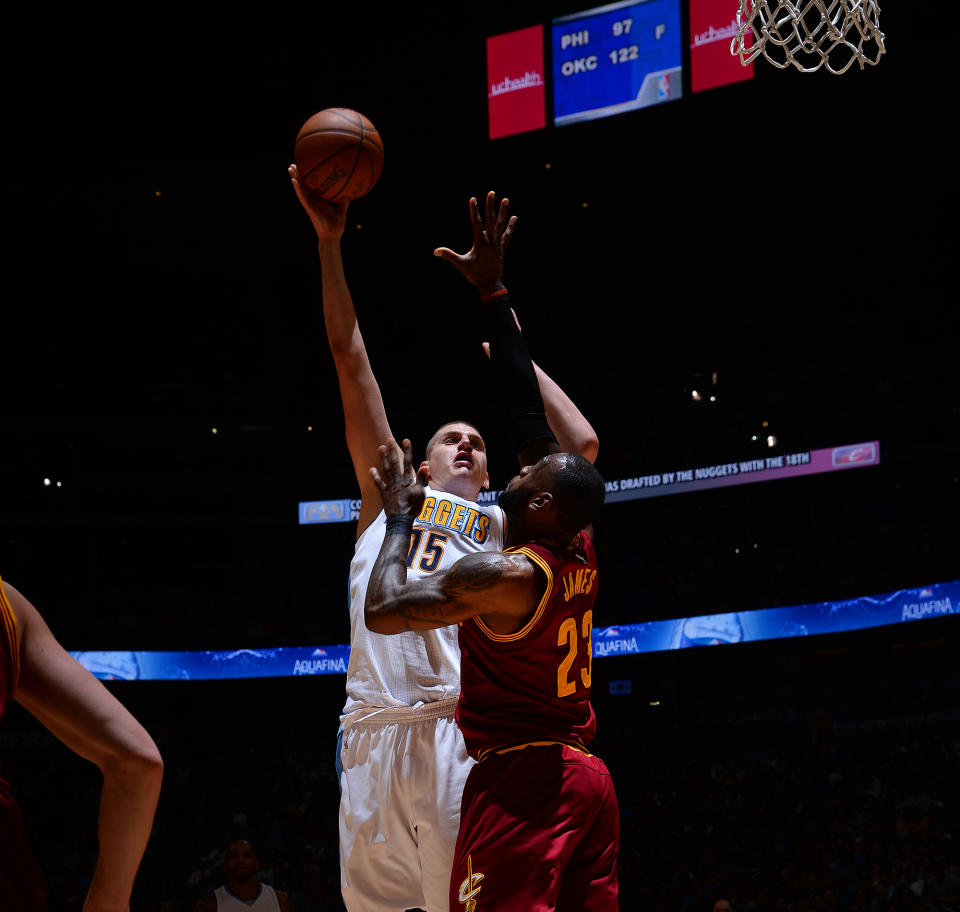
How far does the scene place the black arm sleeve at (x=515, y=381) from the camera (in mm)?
3674

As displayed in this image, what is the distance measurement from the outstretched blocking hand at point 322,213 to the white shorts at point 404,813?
1.69 meters

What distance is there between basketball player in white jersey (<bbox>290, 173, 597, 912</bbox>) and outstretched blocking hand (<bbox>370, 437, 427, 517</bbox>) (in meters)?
0.36

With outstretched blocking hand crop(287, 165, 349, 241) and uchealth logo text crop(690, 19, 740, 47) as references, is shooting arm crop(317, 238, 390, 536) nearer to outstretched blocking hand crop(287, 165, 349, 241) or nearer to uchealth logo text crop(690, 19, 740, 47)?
outstretched blocking hand crop(287, 165, 349, 241)

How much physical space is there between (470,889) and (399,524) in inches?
38.4

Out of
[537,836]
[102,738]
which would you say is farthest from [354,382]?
[102,738]

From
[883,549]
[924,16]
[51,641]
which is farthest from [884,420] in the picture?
[51,641]

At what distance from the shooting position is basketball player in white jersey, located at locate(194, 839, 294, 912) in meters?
5.91

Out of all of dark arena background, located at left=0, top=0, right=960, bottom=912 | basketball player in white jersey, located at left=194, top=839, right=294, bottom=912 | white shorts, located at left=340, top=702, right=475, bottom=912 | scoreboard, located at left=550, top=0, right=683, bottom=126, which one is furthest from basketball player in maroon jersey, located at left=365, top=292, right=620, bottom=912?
scoreboard, located at left=550, top=0, right=683, bottom=126

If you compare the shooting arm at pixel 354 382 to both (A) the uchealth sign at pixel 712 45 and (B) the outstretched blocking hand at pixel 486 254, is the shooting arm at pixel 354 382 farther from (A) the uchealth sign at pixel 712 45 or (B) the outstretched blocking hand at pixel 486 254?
(A) the uchealth sign at pixel 712 45

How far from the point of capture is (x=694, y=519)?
24031 millimetres

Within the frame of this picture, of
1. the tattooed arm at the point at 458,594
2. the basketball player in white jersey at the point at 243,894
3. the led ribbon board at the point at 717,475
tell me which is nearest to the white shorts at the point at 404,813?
the tattooed arm at the point at 458,594

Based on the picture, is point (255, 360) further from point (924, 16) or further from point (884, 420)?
point (924, 16)

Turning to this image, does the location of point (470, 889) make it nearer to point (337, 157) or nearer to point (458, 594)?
point (458, 594)

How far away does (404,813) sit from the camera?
3455mm
